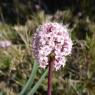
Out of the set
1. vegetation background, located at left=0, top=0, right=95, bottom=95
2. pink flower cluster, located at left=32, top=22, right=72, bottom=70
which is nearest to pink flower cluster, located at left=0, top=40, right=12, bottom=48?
vegetation background, located at left=0, top=0, right=95, bottom=95

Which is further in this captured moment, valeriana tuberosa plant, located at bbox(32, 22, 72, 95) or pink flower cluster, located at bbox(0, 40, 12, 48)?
pink flower cluster, located at bbox(0, 40, 12, 48)

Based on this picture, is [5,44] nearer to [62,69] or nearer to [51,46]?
[62,69]

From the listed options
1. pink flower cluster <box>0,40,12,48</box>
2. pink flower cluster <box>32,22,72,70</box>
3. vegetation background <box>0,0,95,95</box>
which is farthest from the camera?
pink flower cluster <box>0,40,12,48</box>

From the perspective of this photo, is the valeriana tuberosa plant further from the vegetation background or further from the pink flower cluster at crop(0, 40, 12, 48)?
the pink flower cluster at crop(0, 40, 12, 48)

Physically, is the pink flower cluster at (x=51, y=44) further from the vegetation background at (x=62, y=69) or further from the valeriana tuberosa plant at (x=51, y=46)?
the vegetation background at (x=62, y=69)

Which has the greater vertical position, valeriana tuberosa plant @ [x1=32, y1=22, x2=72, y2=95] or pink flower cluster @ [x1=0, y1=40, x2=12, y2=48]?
pink flower cluster @ [x1=0, y1=40, x2=12, y2=48]

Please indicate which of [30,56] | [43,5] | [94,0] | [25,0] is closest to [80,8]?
[94,0]

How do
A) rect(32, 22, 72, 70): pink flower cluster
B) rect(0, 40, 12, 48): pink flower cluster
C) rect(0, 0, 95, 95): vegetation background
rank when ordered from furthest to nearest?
rect(0, 40, 12, 48): pink flower cluster, rect(0, 0, 95, 95): vegetation background, rect(32, 22, 72, 70): pink flower cluster

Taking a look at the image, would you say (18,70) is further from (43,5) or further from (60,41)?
(43,5)

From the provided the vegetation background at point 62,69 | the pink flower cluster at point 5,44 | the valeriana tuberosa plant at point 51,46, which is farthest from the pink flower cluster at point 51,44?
the pink flower cluster at point 5,44
